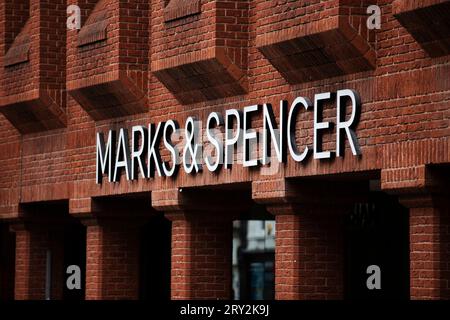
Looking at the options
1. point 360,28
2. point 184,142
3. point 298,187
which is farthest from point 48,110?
point 360,28

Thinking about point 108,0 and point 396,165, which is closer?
point 396,165

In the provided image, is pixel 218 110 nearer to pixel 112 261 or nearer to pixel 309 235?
pixel 309 235

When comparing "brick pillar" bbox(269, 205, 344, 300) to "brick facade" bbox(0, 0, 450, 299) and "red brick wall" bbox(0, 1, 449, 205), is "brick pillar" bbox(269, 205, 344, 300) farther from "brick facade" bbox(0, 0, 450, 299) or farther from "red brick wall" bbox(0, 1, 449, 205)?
"red brick wall" bbox(0, 1, 449, 205)

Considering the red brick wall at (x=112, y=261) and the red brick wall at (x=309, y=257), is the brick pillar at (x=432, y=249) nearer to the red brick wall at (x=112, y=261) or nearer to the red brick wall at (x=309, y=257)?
the red brick wall at (x=309, y=257)

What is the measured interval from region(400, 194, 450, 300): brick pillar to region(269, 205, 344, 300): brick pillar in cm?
248

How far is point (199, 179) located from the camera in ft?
73.0

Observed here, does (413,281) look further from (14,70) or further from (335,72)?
(14,70)

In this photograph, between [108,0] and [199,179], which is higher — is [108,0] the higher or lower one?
the higher one

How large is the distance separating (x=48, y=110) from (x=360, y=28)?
346 inches

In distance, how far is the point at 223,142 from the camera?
2158 cm

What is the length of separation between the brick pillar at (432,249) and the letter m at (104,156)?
7.28m

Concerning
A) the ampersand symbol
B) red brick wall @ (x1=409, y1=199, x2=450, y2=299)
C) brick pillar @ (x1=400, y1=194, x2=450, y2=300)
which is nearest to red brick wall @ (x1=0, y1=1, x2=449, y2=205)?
the ampersand symbol

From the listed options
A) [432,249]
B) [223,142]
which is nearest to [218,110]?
[223,142]

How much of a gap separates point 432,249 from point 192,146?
512 centimetres
